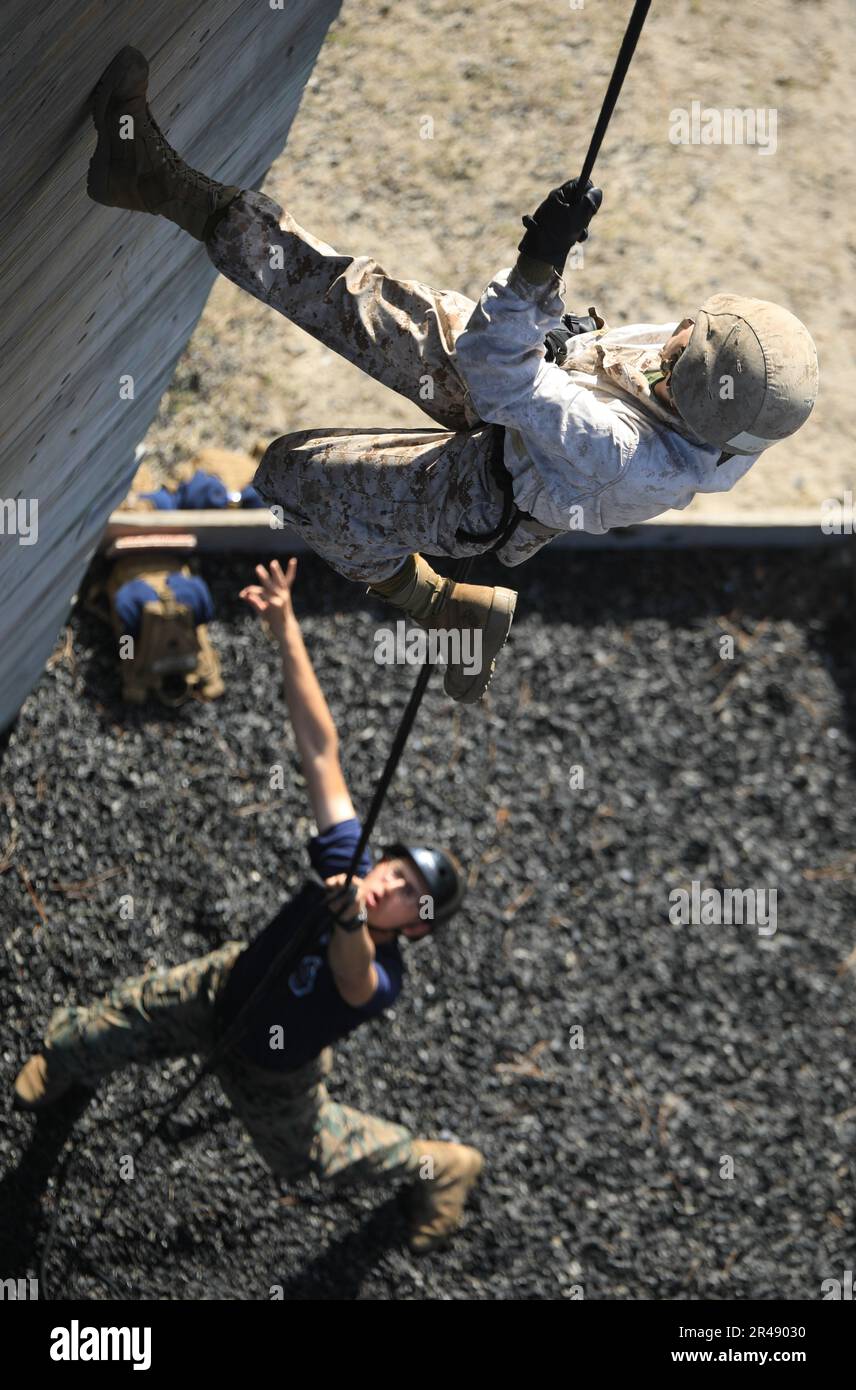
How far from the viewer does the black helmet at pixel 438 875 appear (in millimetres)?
4418

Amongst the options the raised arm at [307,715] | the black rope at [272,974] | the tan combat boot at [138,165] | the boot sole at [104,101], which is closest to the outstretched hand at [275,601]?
the raised arm at [307,715]

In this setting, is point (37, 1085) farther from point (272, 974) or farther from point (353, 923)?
point (353, 923)

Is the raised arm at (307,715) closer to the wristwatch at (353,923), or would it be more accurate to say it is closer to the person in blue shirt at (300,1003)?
the person in blue shirt at (300,1003)

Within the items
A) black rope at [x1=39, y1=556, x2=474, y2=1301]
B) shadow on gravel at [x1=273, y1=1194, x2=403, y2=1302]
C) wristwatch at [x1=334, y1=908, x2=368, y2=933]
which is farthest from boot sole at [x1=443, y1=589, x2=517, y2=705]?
shadow on gravel at [x1=273, y1=1194, x2=403, y2=1302]

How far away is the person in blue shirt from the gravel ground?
1.46 feet

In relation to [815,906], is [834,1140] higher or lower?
lower

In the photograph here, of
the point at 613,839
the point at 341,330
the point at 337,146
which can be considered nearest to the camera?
the point at 341,330

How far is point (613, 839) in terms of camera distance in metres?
5.97

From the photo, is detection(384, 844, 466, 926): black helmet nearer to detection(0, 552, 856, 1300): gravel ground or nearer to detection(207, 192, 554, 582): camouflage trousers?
detection(0, 552, 856, 1300): gravel ground

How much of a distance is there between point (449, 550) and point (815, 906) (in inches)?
141

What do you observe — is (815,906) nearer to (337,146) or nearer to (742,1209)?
(742,1209)

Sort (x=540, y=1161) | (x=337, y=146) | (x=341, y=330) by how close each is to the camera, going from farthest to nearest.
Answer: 1. (x=337, y=146)
2. (x=540, y=1161)
3. (x=341, y=330)

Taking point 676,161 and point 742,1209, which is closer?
point 742,1209

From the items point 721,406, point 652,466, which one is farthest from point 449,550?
point 721,406
